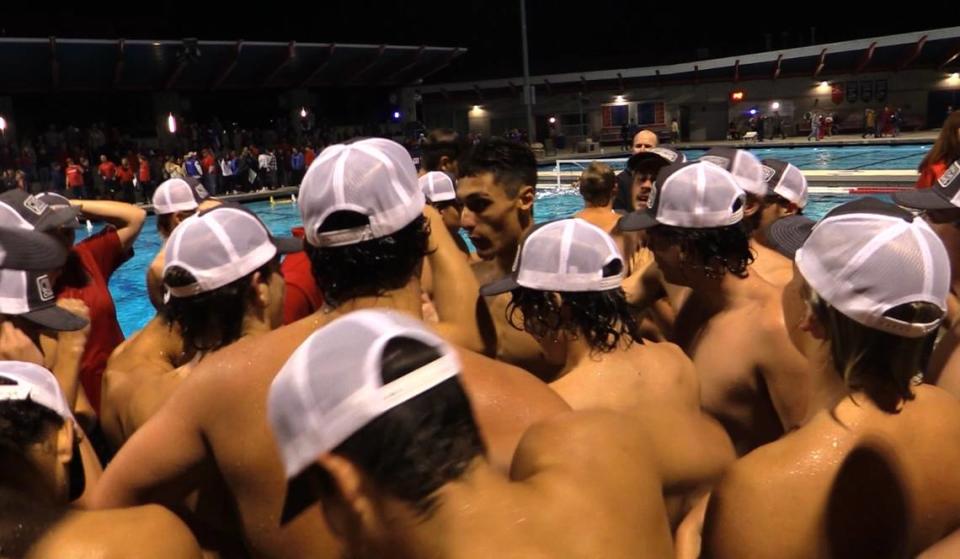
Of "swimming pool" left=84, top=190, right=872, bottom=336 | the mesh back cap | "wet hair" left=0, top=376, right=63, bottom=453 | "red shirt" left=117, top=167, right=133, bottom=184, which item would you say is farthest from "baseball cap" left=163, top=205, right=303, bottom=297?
"red shirt" left=117, top=167, right=133, bottom=184

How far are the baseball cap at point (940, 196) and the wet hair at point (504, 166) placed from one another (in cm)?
173

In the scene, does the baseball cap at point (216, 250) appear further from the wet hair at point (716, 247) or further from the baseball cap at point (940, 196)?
the baseball cap at point (940, 196)

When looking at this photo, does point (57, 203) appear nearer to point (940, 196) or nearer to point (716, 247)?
point (716, 247)

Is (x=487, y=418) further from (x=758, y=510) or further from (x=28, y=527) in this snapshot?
(x=28, y=527)

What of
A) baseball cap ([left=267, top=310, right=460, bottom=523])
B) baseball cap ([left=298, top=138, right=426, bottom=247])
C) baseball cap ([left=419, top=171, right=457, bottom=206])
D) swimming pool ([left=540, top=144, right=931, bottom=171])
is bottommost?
swimming pool ([left=540, top=144, right=931, bottom=171])

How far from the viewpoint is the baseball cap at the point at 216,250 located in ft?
6.82

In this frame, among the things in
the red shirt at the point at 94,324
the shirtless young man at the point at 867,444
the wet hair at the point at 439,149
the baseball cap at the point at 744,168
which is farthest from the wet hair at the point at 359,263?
the wet hair at the point at 439,149

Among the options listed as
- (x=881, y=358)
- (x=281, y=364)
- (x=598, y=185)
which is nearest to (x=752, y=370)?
(x=881, y=358)

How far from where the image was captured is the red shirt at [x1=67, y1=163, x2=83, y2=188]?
19062mm

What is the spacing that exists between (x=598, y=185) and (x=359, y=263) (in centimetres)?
345

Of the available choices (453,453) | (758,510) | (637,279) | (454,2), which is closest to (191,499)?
(453,453)

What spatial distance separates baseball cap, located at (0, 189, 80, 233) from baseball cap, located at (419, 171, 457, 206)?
2.14 metres

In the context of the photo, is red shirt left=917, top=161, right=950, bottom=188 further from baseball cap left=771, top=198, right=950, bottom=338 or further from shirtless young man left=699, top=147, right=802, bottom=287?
baseball cap left=771, top=198, right=950, bottom=338

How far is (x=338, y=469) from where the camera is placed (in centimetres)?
105
